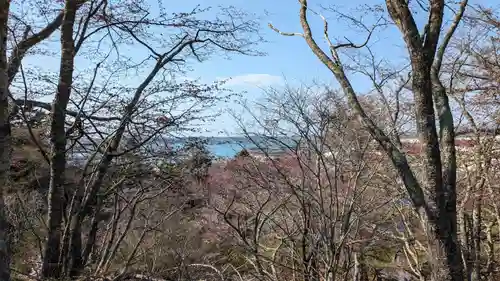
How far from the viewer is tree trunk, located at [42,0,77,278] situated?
5230mm

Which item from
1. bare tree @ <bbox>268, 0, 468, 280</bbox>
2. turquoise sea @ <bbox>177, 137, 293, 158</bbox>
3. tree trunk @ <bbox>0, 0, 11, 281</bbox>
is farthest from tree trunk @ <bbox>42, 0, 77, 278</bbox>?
bare tree @ <bbox>268, 0, 468, 280</bbox>

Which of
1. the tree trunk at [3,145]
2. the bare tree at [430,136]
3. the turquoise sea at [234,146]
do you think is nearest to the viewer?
the tree trunk at [3,145]

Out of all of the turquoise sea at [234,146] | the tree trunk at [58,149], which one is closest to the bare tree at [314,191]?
the turquoise sea at [234,146]

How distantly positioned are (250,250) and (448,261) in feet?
6.62

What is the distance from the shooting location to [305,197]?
15.2 ft

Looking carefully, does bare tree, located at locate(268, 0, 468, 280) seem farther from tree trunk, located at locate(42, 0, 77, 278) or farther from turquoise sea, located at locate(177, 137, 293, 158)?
tree trunk, located at locate(42, 0, 77, 278)

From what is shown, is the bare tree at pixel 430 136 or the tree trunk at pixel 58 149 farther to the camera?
the tree trunk at pixel 58 149

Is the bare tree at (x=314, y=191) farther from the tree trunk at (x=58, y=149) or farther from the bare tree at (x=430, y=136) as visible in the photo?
the tree trunk at (x=58, y=149)

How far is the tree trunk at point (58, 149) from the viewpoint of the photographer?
17.2ft

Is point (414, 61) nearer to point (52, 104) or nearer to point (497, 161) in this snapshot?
point (497, 161)

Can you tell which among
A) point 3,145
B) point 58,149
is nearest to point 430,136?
point 3,145

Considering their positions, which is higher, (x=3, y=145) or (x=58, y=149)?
(x=58, y=149)

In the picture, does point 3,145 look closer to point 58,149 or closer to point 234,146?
point 58,149

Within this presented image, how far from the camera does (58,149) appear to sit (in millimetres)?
5496
